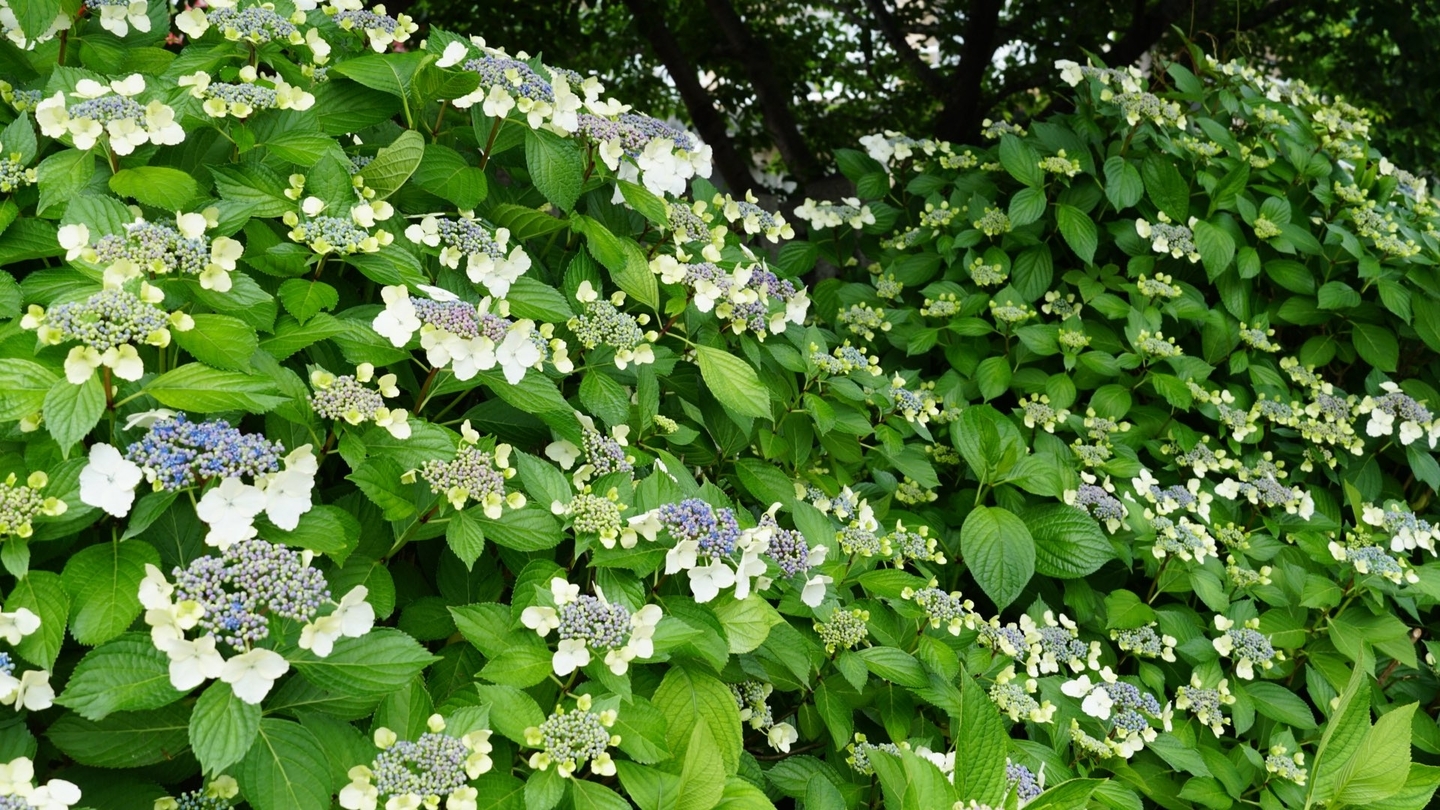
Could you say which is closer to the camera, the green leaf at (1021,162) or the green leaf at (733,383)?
the green leaf at (733,383)

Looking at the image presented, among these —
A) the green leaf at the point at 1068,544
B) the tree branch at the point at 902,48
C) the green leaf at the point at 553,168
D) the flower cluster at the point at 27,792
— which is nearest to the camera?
the flower cluster at the point at 27,792

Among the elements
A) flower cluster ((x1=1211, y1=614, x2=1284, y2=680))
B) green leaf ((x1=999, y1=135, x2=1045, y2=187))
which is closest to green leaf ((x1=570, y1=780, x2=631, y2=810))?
flower cluster ((x1=1211, y1=614, x2=1284, y2=680))

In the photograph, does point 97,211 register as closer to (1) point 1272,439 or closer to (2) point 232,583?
(2) point 232,583

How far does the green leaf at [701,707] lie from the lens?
1.29m

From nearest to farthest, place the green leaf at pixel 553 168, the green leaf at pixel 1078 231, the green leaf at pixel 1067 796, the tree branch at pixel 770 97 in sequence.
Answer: the green leaf at pixel 1067 796, the green leaf at pixel 553 168, the green leaf at pixel 1078 231, the tree branch at pixel 770 97

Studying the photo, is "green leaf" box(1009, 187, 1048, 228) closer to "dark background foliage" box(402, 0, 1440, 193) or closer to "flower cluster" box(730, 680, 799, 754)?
"dark background foliage" box(402, 0, 1440, 193)

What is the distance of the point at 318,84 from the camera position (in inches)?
64.1

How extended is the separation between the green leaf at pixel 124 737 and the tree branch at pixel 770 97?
3.99m

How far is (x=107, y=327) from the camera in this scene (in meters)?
1.06

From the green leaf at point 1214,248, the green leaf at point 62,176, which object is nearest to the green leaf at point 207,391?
the green leaf at point 62,176

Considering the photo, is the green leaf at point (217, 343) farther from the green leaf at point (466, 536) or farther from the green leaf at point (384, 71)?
the green leaf at point (384, 71)

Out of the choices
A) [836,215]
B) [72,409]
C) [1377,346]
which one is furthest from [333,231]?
[1377,346]

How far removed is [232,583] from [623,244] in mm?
876

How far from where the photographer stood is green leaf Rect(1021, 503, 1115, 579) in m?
2.09
